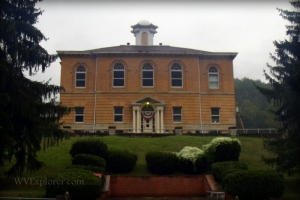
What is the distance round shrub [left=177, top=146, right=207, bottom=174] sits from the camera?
2338cm

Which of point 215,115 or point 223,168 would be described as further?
point 215,115

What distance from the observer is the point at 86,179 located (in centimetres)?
1667

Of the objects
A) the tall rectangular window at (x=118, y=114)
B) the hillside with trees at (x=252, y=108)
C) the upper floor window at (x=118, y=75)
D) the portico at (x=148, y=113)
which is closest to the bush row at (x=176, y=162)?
the portico at (x=148, y=113)

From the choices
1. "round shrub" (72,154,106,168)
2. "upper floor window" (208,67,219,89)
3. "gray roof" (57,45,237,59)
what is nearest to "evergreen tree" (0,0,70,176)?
"round shrub" (72,154,106,168)

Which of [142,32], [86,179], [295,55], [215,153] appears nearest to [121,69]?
[142,32]

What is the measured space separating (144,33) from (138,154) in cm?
2616

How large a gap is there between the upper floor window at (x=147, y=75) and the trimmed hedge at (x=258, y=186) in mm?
25780

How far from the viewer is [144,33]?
50.6 meters

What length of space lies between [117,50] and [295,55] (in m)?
24.9

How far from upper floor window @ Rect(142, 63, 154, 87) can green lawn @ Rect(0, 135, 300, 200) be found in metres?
11.6

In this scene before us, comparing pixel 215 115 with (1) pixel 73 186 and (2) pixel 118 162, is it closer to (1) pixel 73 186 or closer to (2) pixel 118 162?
(2) pixel 118 162

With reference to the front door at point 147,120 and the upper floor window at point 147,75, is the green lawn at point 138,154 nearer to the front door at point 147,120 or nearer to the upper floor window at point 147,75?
the front door at point 147,120

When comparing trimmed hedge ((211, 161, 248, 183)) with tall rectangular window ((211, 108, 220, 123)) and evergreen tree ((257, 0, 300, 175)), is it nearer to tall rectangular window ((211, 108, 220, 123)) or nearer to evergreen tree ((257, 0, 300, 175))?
evergreen tree ((257, 0, 300, 175))

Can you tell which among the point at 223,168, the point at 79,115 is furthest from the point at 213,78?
the point at 223,168
